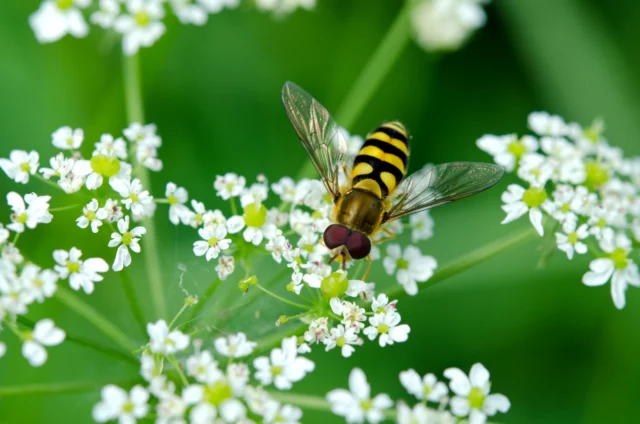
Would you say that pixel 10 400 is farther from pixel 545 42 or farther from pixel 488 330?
pixel 545 42

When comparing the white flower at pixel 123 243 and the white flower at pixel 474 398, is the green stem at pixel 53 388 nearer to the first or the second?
the white flower at pixel 123 243

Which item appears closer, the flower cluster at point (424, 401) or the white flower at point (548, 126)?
the flower cluster at point (424, 401)

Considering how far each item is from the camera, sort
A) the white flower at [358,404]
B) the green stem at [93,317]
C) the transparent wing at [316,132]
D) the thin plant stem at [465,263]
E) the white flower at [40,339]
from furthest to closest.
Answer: the transparent wing at [316,132] < the thin plant stem at [465,263] < the green stem at [93,317] < the white flower at [358,404] < the white flower at [40,339]

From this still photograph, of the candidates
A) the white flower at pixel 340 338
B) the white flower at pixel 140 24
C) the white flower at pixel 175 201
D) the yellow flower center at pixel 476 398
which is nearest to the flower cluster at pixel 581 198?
the yellow flower center at pixel 476 398

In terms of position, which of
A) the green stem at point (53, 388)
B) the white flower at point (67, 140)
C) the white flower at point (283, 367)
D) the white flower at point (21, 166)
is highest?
the white flower at point (67, 140)

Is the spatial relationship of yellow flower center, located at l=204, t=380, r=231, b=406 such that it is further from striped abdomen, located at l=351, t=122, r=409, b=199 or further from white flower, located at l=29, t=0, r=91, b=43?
white flower, located at l=29, t=0, r=91, b=43

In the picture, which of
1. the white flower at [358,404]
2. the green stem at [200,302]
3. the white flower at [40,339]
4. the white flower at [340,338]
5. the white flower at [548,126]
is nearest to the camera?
the white flower at [40,339]

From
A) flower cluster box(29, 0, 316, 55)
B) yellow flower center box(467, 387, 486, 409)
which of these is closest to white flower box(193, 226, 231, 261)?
yellow flower center box(467, 387, 486, 409)

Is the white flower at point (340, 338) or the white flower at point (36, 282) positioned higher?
the white flower at point (36, 282)
